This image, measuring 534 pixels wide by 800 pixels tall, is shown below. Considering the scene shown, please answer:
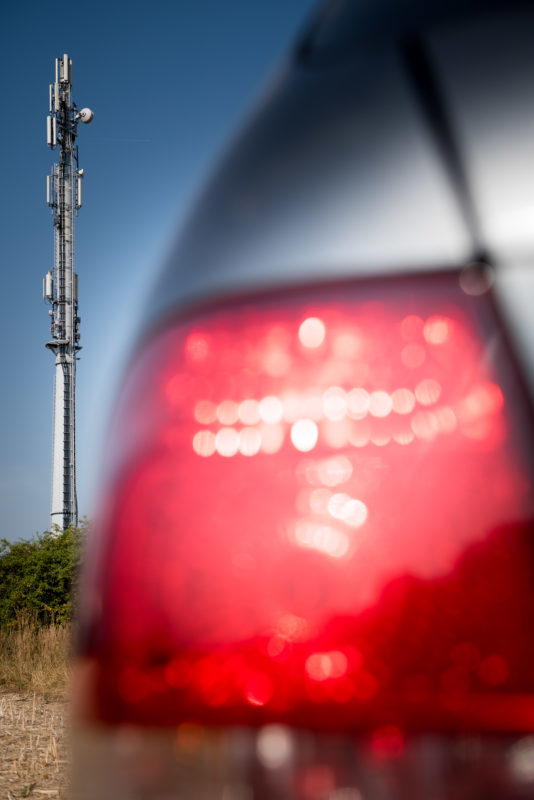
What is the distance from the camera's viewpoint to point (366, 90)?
688mm

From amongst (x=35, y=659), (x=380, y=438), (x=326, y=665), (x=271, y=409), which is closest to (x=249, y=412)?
(x=271, y=409)

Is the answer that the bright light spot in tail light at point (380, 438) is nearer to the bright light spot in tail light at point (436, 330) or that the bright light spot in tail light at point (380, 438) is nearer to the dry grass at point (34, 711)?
the bright light spot in tail light at point (436, 330)

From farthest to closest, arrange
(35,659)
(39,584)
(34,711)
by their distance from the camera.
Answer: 1. (39,584)
2. (35,659)
3. (34,711)

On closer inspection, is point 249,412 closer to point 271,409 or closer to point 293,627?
point 271,409

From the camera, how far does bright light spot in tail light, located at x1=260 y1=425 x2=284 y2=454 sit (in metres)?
0.63

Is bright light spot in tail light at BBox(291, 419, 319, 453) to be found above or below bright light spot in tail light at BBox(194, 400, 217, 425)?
below

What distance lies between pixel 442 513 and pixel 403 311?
180 mm

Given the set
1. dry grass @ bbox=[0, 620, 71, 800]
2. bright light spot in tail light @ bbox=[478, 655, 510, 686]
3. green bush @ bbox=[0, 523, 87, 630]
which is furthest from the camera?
green bush @ bbox=[0, 523, 87, 630]

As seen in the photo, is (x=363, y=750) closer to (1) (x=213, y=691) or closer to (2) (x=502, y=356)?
(1) (x=213, y=691)

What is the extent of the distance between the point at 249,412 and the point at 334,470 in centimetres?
10

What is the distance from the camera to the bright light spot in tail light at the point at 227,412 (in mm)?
655

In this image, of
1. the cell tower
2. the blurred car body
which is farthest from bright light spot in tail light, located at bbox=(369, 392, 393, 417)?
the cell tower

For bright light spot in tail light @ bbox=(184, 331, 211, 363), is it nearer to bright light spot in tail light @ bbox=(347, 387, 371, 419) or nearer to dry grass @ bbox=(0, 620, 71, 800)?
bright light spot in tail light @ bbox=(347, 387, 371, 419)

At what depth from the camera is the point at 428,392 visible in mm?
608
